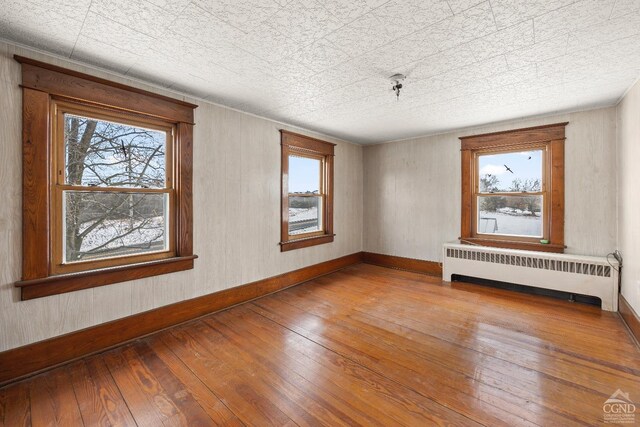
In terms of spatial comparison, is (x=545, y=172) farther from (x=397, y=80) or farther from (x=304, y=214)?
(x=304, y=214)

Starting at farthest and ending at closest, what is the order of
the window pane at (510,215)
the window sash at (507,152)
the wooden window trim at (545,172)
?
the window pane at (510,215)
the window sash at (507,152)
the wooden window trim at (545,172)

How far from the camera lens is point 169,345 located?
96.3 inches

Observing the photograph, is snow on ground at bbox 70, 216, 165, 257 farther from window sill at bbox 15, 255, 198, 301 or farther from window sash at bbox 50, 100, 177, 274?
window sill at bbox 15, 255, 198, 301

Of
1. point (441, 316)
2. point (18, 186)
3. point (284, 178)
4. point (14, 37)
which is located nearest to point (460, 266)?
point (441, 316)

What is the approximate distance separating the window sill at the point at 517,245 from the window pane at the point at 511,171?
2.48 feet

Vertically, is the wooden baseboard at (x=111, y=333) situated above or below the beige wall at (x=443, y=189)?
below

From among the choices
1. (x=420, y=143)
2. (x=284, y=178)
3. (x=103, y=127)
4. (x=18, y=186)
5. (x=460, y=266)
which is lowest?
(x=460, y=266)

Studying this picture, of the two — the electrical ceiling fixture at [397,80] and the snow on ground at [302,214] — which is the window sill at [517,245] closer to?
the snow on ground at [302,214]

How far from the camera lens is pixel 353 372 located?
2.05 metres

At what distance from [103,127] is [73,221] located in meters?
0.85

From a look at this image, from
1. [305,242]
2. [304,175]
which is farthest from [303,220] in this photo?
[304,175]

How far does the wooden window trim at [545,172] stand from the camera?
3.58m

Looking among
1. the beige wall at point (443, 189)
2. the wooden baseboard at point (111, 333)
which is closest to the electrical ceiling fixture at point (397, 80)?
the beige wall at point (443, 189)

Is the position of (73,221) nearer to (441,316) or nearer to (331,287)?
(331,287)
